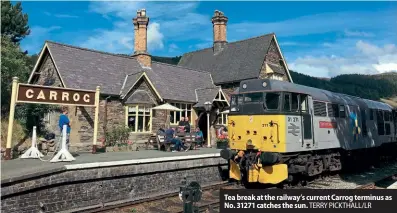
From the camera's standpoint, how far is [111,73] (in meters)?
19.6

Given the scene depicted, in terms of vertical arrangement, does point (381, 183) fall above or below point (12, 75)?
below

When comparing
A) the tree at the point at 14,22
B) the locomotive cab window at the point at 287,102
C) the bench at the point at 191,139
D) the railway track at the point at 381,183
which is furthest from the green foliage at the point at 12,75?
the railway track at the point at 381,183

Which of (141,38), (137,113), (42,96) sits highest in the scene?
(141,38)

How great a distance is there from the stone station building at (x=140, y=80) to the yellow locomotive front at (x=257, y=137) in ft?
28.4

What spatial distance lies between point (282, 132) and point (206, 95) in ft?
39.8

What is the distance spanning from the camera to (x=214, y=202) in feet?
30.7

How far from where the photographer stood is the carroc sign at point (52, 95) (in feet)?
36.7

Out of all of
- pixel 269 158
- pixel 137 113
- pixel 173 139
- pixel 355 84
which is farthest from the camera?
pixel 355 84

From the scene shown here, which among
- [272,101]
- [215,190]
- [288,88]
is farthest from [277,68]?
[215,190]

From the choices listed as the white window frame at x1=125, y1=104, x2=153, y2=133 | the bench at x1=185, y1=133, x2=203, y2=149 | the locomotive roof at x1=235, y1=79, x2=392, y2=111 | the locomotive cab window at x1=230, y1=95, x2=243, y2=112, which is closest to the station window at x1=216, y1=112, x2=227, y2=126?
the white window frame at x1=125, y1=104, x2=153, y2=133

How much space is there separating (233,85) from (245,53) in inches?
150

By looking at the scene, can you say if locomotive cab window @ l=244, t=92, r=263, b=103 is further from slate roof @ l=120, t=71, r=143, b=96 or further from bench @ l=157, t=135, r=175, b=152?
slate roof @ l=120, t=71, r=143, b=96

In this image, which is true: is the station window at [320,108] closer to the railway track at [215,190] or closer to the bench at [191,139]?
the railway track at [215,190]

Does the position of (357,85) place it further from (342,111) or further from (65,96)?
(65,96)
